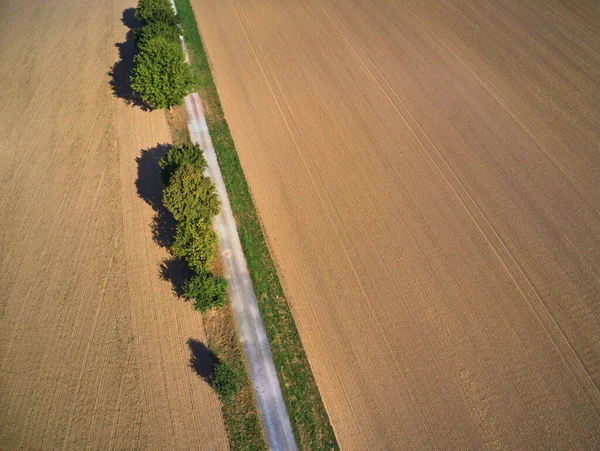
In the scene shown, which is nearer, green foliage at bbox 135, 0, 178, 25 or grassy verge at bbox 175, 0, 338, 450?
grassy verge at bbox 175, 0, 338, 450

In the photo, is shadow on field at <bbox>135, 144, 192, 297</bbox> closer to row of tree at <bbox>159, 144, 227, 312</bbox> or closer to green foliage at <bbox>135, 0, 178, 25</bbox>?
row of tree at <bbox>159, 144, 227, 312</bbox>

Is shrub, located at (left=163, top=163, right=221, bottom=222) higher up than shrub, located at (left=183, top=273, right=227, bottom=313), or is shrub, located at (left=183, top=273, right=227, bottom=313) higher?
shrub, located at (left=163, top=163, right=221, bottom=222)

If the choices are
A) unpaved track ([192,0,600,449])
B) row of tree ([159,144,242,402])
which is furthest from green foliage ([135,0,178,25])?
row of tree ([159,144,242,402])

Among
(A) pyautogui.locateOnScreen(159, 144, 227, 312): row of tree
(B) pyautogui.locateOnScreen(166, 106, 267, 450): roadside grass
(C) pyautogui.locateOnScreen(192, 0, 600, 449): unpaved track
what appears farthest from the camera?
(A) pyautogui.locateOnScreen(159, 144, 227, 312): row of tree

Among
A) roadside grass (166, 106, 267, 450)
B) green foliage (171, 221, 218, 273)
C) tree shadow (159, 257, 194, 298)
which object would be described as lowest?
roadside grass (166, 106, 267, 450)

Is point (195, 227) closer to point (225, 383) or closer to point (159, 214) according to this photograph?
point (159, 214)

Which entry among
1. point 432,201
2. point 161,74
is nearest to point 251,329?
point 432,201
